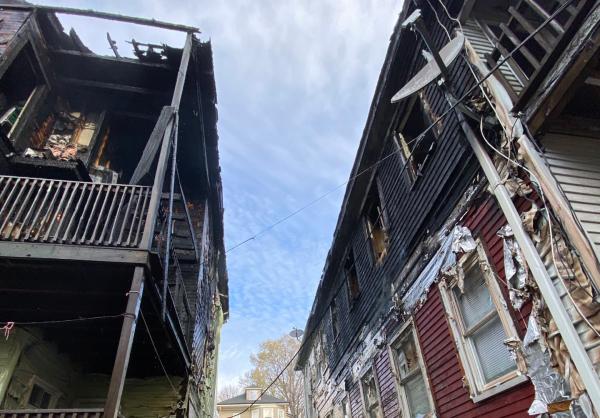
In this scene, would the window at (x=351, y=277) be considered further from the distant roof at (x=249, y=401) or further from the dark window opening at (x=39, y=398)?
the distant roof at (x=249, y=401)

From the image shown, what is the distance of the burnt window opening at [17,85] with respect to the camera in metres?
7.15

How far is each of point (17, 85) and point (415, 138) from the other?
8.33m

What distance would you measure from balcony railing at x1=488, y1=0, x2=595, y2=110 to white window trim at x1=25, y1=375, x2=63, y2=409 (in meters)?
8.24

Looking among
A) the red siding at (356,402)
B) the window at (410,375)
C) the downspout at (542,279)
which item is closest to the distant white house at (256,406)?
the red siding at (356,402)

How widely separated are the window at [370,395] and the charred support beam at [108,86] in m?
8.72

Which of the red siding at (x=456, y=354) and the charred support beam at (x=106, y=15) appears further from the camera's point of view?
the charred support beam at (x=106, y=15)

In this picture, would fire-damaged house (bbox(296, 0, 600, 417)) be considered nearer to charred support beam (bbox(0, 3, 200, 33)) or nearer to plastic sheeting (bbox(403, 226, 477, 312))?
plastic sheeting (bbox(403, 226, 477, 312))

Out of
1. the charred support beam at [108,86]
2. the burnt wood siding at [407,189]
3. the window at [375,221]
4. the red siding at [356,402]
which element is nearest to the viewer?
the burnt wood siding at [407,189]

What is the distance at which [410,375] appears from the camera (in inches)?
277

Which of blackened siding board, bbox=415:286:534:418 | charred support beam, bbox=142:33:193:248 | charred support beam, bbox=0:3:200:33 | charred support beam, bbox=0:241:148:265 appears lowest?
blackened siding board, bbox=415:286:534:418

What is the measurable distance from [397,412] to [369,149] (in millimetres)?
5798

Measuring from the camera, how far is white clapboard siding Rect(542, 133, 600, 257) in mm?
3894

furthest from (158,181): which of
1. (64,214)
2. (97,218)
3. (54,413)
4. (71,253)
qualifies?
(54,413)

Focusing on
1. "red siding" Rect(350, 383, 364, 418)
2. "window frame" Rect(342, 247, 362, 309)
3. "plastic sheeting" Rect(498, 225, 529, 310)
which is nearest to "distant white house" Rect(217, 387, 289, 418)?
"red siding" Rect(350, 383, 364, 418)
